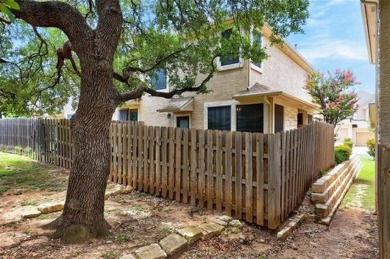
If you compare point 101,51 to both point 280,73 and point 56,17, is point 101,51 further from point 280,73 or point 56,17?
point 280,73

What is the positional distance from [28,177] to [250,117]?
8.44 metres

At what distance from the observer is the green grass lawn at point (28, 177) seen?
261 inches

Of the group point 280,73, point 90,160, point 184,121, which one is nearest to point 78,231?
point 90,160

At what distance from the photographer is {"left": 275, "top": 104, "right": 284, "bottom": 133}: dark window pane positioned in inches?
450

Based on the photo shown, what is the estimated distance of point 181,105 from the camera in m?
12.8

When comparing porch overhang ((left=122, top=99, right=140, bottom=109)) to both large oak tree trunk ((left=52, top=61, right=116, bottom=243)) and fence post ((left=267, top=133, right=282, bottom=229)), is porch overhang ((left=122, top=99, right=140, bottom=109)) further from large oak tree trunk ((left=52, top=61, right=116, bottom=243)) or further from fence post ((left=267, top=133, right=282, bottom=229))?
fence post ((left=267, top=133, right=282, bottom=229))

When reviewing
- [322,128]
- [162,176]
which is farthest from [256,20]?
[162,176]

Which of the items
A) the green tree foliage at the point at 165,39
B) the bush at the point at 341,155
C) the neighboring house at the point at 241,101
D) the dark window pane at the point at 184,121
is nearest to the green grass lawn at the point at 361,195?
the bush at the point at 341,155

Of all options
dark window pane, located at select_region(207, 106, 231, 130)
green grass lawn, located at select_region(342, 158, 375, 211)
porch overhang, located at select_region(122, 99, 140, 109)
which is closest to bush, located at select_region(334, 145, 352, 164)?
green grass lawn, located at select_region(342, 158, 375, 211)

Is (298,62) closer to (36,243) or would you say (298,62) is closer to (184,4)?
(184,4)

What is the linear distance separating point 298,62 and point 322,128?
979 centimetres

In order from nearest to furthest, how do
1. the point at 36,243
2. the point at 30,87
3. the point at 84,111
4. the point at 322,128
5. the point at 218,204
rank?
the point at 36,243
the point at 84,111
the point at 218,204
the point at 322,128
the point at 30,87

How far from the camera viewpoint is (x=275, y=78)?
45.3 ft

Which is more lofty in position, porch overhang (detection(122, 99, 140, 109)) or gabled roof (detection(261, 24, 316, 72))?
gabled roof (detection(261, 24, 316, 72))
